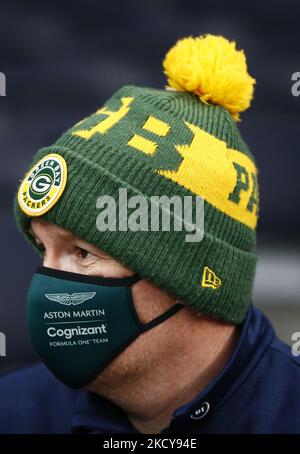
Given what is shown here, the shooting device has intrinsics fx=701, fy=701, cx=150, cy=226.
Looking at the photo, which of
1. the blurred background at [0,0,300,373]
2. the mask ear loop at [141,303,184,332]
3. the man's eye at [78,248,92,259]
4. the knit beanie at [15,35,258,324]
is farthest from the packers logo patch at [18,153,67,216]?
the blurred background at [0,0,300,373]

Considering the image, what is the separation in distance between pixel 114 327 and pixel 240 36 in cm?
186

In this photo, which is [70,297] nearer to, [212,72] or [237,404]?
[237,404]

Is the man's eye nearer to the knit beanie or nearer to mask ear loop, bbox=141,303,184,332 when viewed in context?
the knit beanie

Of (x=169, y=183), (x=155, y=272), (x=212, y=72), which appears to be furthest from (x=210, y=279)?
(x=212, y=72)

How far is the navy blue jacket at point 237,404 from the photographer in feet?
6.58

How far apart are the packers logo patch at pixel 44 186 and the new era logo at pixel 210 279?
0.46 metres

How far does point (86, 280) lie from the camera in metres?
1.92

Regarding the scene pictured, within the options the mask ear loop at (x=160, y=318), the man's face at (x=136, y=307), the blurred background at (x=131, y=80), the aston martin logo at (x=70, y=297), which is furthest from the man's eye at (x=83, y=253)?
the blurred background at (x=131, y=80)

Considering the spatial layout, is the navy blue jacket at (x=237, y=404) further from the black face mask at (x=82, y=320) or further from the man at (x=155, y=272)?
the black face mask at (x=82, y=320)

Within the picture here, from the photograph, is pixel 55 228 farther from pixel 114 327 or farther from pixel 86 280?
pixel 114 327

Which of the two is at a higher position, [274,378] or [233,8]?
[233,8]

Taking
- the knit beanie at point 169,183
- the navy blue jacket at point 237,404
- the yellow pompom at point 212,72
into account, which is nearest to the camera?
the knit beanie at point 169,183

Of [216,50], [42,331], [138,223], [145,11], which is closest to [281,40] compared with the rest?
[145,11]
